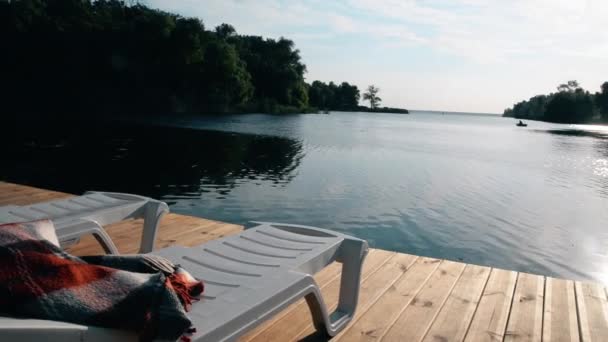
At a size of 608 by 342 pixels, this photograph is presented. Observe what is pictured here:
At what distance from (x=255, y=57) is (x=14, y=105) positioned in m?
31.9

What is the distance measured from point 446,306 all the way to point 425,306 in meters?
0.14

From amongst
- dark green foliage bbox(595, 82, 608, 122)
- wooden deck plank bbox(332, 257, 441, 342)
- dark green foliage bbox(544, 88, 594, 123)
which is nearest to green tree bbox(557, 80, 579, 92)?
dark green foliage bbox(544, 88, 594, 123)

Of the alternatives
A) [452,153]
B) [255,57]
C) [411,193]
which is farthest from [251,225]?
[255,57]

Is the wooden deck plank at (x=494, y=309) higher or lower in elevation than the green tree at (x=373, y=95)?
lower

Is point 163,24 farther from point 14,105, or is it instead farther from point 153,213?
point 153,213

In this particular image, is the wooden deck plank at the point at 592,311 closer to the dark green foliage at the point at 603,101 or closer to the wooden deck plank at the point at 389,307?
the wooden deck plank at the point at 389,307

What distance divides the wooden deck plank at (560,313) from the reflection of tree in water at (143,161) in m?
9.39

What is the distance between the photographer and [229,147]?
21.5 metres

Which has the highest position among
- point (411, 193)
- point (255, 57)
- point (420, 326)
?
point (255, 57)

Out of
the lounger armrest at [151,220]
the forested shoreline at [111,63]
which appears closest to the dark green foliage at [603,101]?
the forested shoreline at [111,63]

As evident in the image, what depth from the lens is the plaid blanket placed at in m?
1.23

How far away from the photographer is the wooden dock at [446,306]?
2.46m

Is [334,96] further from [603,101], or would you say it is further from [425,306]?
[425,306]

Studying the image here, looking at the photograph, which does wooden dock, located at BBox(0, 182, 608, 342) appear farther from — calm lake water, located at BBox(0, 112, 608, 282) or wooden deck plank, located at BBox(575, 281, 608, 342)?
calm lake water, located at BBox(0, 112, 608, 282)
